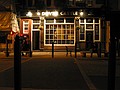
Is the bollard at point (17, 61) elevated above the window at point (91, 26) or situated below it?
below

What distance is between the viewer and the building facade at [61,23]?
3616cm

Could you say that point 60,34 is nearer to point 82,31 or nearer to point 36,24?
point 82,31

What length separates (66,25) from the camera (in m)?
36.6

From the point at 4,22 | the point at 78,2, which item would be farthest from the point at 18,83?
the point at 78,2

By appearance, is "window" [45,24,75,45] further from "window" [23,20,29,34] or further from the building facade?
"window" [23,20,29,34]

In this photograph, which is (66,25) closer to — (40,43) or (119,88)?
(40,43)

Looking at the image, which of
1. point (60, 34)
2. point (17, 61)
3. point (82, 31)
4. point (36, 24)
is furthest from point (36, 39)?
point (17, 61)

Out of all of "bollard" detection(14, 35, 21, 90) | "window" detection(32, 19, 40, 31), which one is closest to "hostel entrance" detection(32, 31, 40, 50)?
"window" detection(32, 19, 40, 31)

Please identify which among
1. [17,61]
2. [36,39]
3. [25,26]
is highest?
[25,26]

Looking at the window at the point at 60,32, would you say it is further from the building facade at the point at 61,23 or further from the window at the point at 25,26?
the window at the point at 25,26

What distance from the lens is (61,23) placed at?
36.7 meters

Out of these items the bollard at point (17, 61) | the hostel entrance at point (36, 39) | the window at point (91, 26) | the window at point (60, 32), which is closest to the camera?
the bollard at point (17, 61)

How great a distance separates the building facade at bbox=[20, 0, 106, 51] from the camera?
36156 millimetres

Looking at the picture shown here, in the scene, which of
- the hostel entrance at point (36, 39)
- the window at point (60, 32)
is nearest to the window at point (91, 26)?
the window at point (60, 32)
